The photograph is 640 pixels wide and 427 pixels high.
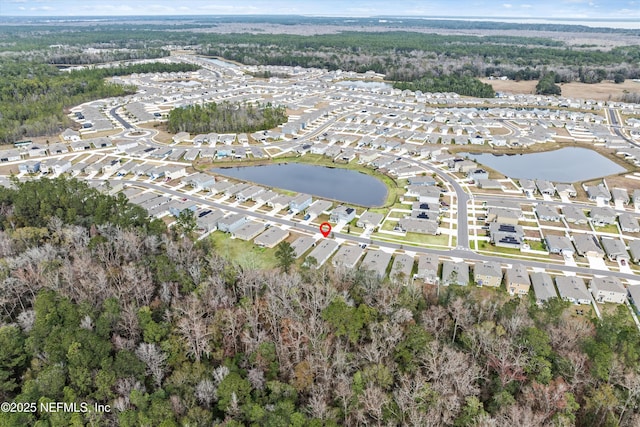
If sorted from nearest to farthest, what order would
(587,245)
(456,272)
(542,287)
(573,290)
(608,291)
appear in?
(608,291)
(573,290)
(542,287)
(456,272)
(587,245)

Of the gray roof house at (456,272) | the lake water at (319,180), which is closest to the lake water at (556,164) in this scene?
the lake water at (319,180)

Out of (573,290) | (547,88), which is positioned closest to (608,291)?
(573,290)

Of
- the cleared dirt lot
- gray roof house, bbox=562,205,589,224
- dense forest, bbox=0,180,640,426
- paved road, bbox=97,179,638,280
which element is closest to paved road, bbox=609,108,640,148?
the cleared dirt lot

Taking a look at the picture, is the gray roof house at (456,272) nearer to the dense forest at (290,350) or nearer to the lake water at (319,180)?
the dense forest at (290,350)

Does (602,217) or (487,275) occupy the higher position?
(602,217)

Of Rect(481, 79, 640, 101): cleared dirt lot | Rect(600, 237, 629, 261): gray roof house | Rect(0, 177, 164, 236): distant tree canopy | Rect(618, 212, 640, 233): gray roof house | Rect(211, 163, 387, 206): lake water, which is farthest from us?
Rect(481, 79, 640, 101): cleared dirt lot

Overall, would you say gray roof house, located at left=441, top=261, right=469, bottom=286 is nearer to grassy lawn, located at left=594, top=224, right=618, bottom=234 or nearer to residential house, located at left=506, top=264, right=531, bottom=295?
residential house, located at left=506, top=264, right=531, bottom=295

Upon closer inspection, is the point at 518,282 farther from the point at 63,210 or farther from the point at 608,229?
the point at 63,210
